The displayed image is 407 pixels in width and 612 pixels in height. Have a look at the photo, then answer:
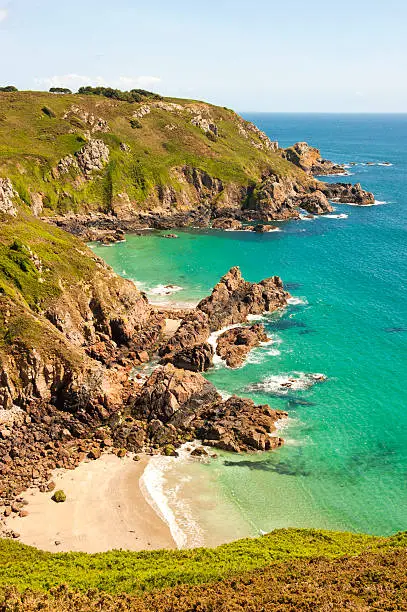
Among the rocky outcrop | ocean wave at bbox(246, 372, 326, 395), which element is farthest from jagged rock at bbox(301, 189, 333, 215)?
the rocky outcrop

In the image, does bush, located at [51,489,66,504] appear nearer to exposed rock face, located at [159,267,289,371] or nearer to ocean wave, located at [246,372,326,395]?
exposed rock face, located at [159,267,289,371]

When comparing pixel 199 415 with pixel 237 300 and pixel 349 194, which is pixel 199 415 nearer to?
pixel 237 300

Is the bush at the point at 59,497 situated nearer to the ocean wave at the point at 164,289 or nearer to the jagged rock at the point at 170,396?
the jagged rock at the point at 170,396

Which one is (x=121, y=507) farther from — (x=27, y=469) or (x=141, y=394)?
(x=141, y=394)

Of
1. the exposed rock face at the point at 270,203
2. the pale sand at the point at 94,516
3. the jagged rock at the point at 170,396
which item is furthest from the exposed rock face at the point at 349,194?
the pale sand at the point at 94,516

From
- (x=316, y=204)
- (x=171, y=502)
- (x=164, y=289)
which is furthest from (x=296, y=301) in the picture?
(x=316, y=204)
